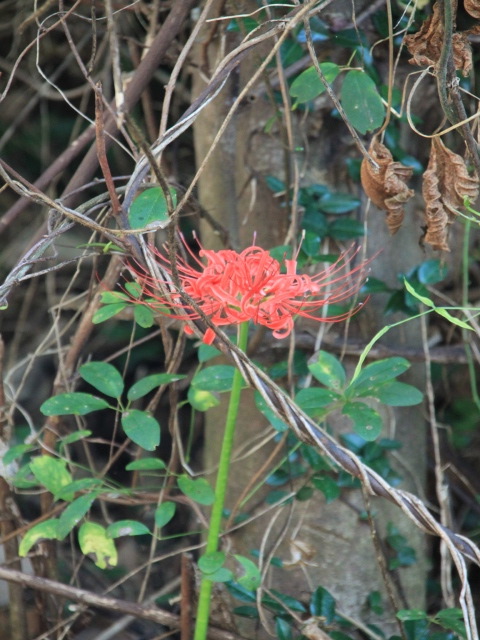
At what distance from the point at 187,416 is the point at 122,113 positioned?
1.47m

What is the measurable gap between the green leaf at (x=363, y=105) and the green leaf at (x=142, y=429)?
Result: 0.43 meters

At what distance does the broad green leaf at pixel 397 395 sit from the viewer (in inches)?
35.4

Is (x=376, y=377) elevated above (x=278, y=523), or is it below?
above

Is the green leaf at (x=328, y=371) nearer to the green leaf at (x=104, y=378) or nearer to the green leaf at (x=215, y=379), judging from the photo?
the green leaf at (x=215, y=379)

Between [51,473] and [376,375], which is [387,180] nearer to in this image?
[376,375]

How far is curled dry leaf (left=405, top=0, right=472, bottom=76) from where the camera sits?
0.89 metres

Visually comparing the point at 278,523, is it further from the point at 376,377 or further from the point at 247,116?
the point at 247,116

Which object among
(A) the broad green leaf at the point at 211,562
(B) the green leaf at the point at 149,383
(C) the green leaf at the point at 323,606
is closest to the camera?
(A) the broad green leaf at the point at 211,562

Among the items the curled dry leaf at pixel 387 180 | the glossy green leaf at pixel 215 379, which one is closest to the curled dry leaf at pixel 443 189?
the curled dry leaf at pixel 387 180

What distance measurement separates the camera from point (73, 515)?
0.92 meters

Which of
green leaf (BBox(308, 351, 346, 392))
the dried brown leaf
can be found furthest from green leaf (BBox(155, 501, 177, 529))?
the dried brown leaf

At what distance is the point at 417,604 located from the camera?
4.27 ft

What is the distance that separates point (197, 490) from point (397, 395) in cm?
26

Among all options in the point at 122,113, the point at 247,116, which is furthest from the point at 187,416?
the point at 122,113
